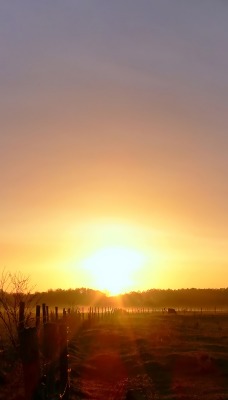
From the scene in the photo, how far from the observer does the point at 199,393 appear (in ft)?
76.6

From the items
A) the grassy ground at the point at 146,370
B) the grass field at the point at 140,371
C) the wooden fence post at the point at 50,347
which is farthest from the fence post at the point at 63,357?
the grassy ground at the point at 146,370

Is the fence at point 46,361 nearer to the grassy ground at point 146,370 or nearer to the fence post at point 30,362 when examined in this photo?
the fence post at point 30,362

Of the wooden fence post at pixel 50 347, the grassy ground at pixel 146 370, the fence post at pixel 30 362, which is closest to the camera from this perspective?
the fence post at pixel 30 362

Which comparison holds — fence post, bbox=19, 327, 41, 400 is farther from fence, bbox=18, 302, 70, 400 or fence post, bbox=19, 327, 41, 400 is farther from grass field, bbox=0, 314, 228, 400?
grass field, bbox=0, 314, 228, 400

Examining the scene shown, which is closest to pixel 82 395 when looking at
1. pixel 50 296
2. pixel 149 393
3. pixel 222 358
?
pixel 149 393

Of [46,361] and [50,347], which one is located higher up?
[50,347]

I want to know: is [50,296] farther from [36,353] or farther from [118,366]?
[36,353]

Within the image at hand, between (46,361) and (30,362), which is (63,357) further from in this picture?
(30,362)

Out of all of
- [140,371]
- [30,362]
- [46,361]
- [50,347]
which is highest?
[50,347]

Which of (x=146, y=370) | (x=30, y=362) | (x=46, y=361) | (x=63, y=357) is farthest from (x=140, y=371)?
(x=30, y=362)

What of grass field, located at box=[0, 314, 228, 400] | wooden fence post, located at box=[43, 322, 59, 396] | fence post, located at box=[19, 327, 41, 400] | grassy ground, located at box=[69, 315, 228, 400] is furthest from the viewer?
grassy ground, located at box=[69, 315, 228, 400]

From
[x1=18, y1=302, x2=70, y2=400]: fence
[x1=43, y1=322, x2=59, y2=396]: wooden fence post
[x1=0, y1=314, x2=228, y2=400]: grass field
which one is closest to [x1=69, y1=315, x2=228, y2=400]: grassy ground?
[x1=0, y1=314, x2=228, y2=400]: grass field

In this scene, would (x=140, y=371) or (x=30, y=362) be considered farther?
(x=140, y=371)

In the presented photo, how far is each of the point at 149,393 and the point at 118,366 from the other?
990 centimetres
